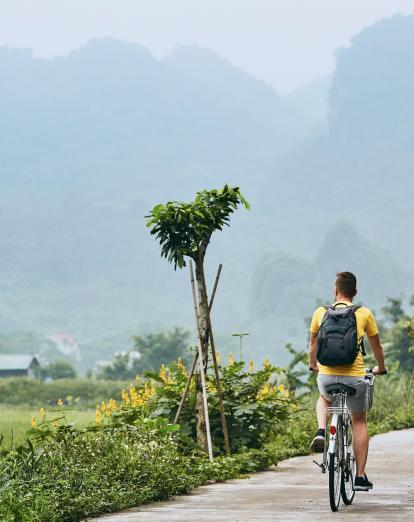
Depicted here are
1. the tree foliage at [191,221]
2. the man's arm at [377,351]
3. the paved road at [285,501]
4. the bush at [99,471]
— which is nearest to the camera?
the bush at [99,471]

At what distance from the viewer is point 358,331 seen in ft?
28.4

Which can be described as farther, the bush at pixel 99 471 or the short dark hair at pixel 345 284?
the short dark hair at pixel 345 284

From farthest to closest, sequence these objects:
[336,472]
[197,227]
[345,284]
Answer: [197,227], [345,284], [336,472]

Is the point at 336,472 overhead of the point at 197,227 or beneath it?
beneath

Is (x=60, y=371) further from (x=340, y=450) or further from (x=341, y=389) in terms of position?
(x=340, y=450)

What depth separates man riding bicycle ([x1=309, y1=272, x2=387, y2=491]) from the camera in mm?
8562

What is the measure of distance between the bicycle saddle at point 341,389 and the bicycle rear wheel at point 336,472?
0.23 meters

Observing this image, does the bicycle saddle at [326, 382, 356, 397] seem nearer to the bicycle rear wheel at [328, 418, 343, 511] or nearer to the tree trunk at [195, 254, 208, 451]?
the bicycle rear wheel at [328, 418, 343, 511]


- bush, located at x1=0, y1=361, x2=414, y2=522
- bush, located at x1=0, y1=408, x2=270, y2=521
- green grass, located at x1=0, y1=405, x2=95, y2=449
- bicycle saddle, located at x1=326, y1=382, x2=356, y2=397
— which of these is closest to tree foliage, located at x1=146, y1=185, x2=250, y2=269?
bush, located at x1=0, y1=361, x2=414, y2=522

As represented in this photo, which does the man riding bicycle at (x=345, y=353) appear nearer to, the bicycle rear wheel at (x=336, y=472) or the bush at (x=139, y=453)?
the bicycle rear wheel at (x=336, y=472)

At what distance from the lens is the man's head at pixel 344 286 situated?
8.87 metres

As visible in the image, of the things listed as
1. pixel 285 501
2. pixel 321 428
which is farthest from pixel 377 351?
pixel 285 501

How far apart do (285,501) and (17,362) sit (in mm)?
109616

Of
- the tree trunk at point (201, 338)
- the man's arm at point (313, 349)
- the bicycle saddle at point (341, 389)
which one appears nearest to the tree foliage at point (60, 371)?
the tree trunk at point (201, 338)
